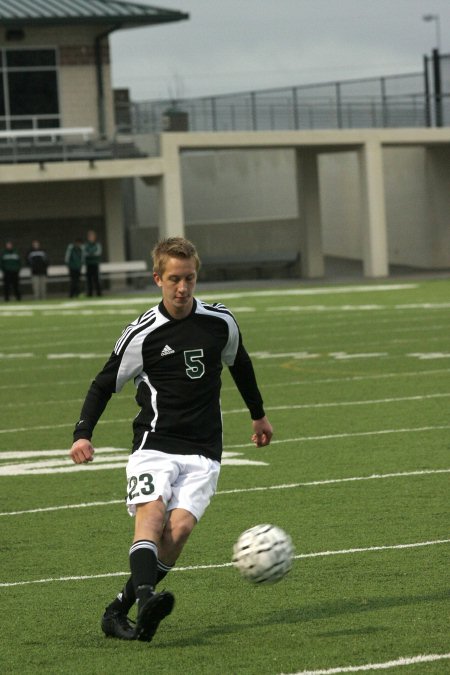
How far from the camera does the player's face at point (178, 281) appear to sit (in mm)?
5898

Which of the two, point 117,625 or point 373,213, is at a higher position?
point 373,213

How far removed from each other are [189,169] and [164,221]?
12.5 meters

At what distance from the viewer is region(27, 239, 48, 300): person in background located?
Answer: 3991 cm

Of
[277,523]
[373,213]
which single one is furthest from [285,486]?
[373,213]

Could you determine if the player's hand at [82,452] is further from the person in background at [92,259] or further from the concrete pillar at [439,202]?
the concrete pillar at [439,202]

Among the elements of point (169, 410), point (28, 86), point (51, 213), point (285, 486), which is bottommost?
point (285, 486)

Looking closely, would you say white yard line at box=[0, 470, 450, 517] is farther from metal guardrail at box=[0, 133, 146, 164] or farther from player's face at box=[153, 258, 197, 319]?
metal guardrail at box=[0, 133, 146, 164]

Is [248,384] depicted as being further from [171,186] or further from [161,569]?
[171,186]

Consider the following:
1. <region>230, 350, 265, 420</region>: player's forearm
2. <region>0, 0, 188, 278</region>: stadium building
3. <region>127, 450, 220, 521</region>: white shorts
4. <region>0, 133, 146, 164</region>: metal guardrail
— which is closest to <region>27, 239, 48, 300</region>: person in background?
<region>0, 133, 146, 164</region>: metal guardrail

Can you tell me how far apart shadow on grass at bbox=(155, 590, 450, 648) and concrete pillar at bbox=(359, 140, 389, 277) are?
4112 centimetres

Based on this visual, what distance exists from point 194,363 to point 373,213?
137ft

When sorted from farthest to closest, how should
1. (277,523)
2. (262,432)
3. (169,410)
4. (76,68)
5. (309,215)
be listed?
(309,215) → (76,68) → (277,523) → (262,432) → (169,410)

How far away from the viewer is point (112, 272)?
147 ft

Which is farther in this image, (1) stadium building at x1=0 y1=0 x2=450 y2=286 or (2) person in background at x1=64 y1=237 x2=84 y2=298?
(1) stadium building at x1=0 y1=0 x2=450 y2=286
